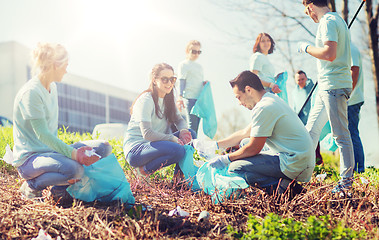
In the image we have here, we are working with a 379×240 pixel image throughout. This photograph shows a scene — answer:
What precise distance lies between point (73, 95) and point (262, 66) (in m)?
40.4

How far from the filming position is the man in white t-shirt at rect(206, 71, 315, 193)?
10.5 ft

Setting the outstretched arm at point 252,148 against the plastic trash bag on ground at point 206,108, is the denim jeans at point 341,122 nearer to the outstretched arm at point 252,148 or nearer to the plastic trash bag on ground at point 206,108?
the outstretched arm at point 252,148

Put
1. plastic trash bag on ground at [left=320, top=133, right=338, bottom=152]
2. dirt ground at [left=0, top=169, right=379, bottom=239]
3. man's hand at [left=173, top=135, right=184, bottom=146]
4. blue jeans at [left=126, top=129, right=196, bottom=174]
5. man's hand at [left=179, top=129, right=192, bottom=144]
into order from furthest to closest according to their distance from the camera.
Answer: plastic trash bag on ground at [left=320, top=133, right=338, bottom=152], man's hand at [left=179, top=129, right=192, bottom=144], man's hand at [left=173, top=135, right=184, bottom=146], blue jeans at [left=126, top=129, right=196, bottom=174], dirt ground at [left=0, top=169, right=379, bottom=239]

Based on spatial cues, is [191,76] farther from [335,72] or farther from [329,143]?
[335,72]

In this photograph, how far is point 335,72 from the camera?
3.79 meters

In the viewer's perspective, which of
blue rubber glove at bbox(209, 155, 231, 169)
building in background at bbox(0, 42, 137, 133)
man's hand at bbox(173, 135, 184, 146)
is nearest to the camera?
blue rubber glove at bbox(209, 155, 231, 169)

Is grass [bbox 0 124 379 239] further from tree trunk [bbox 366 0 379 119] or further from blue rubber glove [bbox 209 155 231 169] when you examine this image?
tree trunk [bbox 366 0 379 119]

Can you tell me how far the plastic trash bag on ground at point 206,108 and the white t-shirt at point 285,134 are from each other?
110 inches

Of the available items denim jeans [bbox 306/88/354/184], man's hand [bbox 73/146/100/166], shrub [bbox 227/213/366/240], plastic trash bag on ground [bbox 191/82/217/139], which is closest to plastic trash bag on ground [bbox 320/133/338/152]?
denim jeans [bbox 306/88/354/184]

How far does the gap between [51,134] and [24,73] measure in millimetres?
36195

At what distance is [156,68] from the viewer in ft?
13.7

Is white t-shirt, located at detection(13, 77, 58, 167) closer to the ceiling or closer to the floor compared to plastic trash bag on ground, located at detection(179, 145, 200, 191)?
closer to the ceiling

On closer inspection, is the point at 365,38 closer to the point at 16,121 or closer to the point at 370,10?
the point at 370,10

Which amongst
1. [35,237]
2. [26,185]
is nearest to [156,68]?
[26,185]
